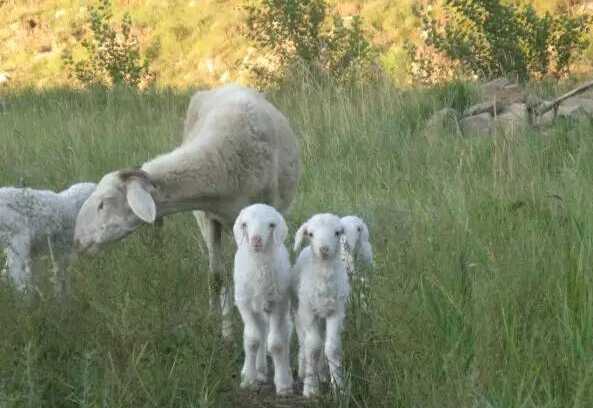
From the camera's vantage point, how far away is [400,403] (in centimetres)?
340

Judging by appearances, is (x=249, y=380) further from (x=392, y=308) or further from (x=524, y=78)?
(x=524, y=78)

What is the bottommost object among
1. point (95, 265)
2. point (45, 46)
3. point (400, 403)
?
point (400, 403)

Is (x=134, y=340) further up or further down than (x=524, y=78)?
further down

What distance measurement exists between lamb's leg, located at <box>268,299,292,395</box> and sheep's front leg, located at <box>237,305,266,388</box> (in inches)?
2.4

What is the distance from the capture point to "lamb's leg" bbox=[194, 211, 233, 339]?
469 cm

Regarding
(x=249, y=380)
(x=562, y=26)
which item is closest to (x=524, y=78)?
(x=562, y=26)

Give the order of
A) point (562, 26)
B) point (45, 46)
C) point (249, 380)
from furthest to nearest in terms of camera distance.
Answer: point (45, 46)
point (562, 26)
point (249, 380)

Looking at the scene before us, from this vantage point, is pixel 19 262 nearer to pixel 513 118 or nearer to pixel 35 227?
pixel 35 227

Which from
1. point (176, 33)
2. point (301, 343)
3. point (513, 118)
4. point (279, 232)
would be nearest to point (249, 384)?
point (301, 343)

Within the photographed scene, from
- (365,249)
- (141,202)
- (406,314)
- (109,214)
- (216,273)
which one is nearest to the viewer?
(406,314)

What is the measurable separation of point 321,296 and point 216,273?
5.74ft

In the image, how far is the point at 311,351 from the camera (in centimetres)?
400

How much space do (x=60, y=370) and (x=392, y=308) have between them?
126 centimetres

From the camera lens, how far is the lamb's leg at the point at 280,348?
416 cm
